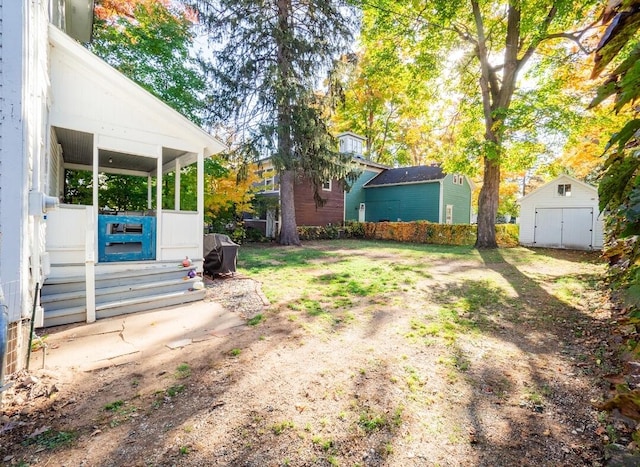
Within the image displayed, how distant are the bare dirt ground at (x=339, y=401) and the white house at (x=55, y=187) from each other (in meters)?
0.85

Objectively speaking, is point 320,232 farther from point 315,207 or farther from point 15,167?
point 15,167

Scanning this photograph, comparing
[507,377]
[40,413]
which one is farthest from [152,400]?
[507,377]

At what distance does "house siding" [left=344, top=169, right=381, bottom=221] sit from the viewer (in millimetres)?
23172

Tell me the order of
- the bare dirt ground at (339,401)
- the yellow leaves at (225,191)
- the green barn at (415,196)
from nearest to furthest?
the bare dirt ground at (339,401) < the yellow leaves at (225,191) < the green barn at (415,196)

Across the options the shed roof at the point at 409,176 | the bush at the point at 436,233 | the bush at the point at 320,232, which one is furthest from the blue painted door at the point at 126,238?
the shed roof at the point at 409,176

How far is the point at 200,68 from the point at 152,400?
14306 millimetres

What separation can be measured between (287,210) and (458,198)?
14325 millimetres

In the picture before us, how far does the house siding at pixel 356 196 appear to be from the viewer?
23172 mm

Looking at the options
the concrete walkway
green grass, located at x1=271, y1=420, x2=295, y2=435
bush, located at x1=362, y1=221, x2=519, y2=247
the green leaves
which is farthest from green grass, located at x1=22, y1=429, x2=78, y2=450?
bush, located at x1=362, y1=221, x2=519, y2=247

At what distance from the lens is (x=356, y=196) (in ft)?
78.6

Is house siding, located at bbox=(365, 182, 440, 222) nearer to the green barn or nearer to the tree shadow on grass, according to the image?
the green barn

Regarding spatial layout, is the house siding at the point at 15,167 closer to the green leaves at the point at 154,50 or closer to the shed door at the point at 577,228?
the green leaves at the point at 154,50

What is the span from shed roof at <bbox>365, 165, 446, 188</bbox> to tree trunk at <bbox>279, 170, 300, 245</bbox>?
34.0 feet

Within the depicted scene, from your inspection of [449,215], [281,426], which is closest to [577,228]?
[449,215]
